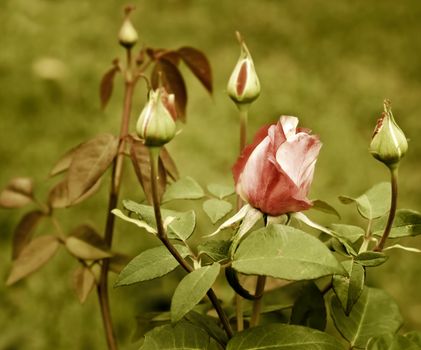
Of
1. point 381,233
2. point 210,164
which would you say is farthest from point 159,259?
point 210,164

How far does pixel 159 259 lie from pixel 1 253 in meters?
1.10

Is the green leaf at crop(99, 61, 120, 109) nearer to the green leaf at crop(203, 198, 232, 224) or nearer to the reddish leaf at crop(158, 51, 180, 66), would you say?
the reddish leaf at crop(158, 51, 180, 66)

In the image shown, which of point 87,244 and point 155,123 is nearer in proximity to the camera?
point 155,123

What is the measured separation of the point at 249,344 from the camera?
508mm

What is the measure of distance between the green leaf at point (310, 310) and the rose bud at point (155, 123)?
22 centimetres

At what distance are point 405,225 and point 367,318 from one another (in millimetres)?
105

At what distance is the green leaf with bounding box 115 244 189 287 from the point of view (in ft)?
1.61

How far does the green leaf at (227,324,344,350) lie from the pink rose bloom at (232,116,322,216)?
3.2 inches

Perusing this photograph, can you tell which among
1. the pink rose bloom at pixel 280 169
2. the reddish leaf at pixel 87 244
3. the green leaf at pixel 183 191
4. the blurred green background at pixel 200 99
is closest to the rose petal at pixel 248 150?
the pink rose bloom at pixel 280 169

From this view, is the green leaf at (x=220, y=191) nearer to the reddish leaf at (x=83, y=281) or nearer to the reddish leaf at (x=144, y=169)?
the reddish leaf at (x=144, y=169)

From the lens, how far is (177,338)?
514 millimetres

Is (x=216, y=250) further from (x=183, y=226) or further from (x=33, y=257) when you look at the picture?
(x=33, y=257)

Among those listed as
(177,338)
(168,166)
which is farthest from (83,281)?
(177,338)

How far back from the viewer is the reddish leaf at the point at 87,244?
71 centimetres
